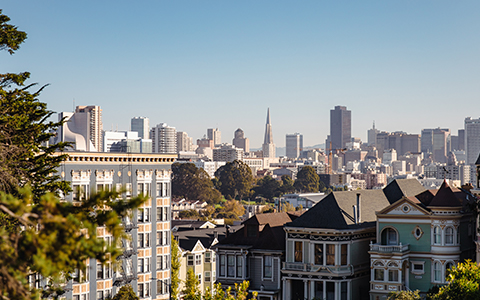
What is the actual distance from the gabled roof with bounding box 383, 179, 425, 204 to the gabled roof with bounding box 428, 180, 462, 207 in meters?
7.70

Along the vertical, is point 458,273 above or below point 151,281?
above

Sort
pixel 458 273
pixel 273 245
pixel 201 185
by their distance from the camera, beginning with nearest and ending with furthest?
pixel 458 273 < pixel 273 245 < pixel 201 185

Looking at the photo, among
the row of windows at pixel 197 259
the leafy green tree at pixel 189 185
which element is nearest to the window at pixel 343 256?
the row of windows at pixel 197 259

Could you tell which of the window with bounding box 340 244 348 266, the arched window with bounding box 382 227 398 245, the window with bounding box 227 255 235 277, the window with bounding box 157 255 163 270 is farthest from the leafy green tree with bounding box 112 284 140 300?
the arched window with bounding box 382 227 398 245

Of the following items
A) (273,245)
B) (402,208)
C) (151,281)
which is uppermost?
(402,208)

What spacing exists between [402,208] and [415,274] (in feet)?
14.1

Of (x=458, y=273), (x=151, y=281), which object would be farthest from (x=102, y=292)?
(x=458, y=273)

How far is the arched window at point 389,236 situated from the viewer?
147ft

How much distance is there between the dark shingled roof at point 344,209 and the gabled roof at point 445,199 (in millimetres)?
5019

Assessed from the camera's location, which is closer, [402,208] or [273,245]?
[402,208]

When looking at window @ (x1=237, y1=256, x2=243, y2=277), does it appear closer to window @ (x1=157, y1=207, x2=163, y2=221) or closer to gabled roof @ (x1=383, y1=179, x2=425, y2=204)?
gabled roof @ (x1=383, y1=179, x2=425, y2=204)

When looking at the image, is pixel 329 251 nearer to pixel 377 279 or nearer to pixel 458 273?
pixel 377 279

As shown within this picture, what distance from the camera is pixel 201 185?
180 metres

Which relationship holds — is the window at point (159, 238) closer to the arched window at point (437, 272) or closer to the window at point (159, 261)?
the window at point (159, 261)
